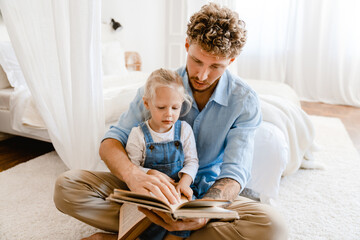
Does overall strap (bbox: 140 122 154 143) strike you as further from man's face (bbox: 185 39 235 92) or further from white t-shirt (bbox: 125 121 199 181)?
man's face (bbox: 185 39 235 92)

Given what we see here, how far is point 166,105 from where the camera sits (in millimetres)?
1146

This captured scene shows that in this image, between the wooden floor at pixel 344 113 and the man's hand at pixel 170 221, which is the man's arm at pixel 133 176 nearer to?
the man's hand at pixel 170 221

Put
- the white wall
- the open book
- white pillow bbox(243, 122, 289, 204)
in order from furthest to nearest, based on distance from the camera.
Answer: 1. the white wall
2. white pillow bbox(243, 122, 289, 204)
3. the open book

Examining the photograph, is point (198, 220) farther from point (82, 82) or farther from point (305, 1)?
point (305, 1)

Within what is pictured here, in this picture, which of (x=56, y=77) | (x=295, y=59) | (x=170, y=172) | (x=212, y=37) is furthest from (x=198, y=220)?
(x=295, y=59)

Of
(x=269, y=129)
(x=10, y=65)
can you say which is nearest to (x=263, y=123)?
(x=269, y=129)

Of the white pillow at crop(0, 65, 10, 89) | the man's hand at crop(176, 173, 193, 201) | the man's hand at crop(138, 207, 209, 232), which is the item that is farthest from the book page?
the white pillow at crop(0, 65, 10, 89)

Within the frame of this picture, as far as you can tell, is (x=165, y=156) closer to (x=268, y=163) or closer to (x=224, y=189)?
(x=224, y=189)

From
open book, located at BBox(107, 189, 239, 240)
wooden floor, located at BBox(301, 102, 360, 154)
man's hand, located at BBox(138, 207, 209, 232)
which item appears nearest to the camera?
open book, located at BBox(107, 189, 239, 240)

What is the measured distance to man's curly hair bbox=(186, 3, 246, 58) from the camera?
3.45ft

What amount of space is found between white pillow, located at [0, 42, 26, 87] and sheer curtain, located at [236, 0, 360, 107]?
3678mm

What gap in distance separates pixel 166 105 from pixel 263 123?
76 cm

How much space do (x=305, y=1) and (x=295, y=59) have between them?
95 cm

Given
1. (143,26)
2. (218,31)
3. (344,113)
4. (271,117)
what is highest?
(143,26)
